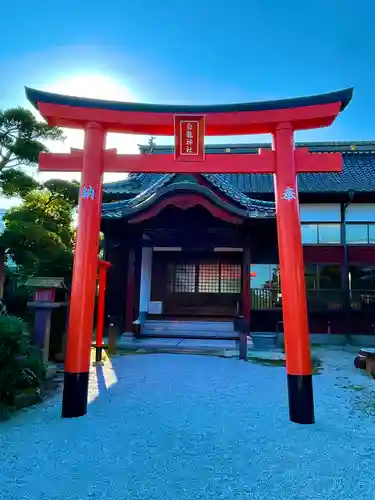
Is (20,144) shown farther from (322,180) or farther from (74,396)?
(322,180)

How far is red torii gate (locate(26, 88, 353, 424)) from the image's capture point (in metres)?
4.83

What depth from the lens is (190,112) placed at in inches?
207

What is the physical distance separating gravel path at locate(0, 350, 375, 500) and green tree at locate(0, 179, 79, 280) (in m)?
3.52

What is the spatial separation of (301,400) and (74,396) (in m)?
2.88

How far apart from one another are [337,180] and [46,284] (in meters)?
12.6

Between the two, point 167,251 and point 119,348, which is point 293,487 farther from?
point 167,251

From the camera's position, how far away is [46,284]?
6.47 meters

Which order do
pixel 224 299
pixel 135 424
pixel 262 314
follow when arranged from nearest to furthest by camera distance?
1. pixel 135 424
2. pixel 262 314
3. pixel 224 299

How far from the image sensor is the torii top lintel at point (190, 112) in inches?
199

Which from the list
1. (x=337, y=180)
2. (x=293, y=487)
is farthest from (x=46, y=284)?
(x=337, y=180)

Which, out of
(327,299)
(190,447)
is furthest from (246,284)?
(190,447)

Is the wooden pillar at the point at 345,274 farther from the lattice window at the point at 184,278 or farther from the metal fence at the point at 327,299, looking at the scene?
the lattice window at the point at 184,278

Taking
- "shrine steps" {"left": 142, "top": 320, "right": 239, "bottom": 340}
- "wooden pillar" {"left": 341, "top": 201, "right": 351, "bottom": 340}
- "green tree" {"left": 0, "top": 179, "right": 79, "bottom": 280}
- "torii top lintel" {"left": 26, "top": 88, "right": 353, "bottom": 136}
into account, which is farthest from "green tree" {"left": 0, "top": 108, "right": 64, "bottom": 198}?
"wooden pillar" {"left": 341, "top": 201, "right": 351, "bottom": 340}

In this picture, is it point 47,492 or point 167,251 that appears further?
point 167,251
